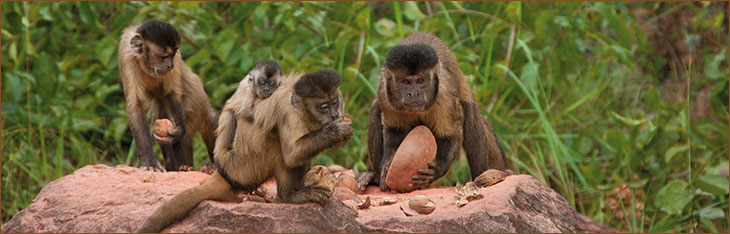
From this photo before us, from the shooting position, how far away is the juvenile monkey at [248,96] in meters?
5.53

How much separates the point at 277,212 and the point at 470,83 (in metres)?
4.12

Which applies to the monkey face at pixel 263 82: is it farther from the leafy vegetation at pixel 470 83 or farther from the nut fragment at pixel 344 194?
the leafy vegetation at pixel 470 83

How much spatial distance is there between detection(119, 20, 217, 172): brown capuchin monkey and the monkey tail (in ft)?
6.35

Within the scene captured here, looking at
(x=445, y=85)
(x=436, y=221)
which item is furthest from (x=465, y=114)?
(x=436, y=221)

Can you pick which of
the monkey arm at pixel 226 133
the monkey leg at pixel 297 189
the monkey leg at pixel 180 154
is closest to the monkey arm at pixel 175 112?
the monkey leg at pixel 180 154

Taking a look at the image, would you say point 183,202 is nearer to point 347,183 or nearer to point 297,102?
point 297,102

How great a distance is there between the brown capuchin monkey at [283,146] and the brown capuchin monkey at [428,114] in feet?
3.30

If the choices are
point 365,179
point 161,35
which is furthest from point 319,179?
point 161,35

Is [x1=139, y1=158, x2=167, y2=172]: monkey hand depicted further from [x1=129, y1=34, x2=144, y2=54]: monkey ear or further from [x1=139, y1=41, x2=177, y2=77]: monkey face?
[x1=129, y1=34, x2=144, y2=54]: monkey ear

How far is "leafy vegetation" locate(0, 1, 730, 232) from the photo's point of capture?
8641mm

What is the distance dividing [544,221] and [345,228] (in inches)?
53.2

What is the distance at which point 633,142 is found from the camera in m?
8.69

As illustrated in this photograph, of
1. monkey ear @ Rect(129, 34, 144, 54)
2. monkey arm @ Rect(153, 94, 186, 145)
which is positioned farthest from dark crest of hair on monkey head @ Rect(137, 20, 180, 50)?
monkey arm @ Rect(153, 94, 186, 145)

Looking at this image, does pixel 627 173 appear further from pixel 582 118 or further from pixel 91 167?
pixel 91 167
